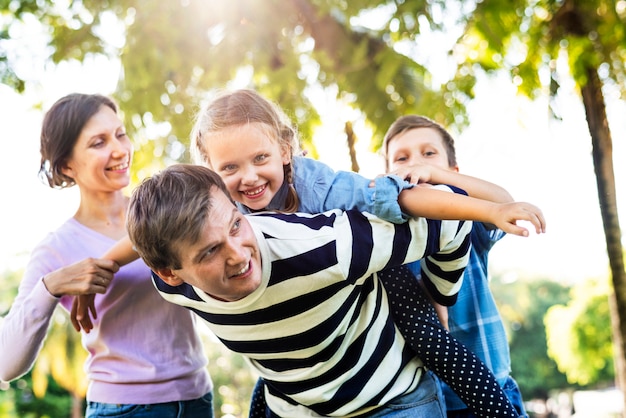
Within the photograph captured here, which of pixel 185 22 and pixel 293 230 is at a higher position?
pixel 185 22

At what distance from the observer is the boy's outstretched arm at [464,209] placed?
1.70m

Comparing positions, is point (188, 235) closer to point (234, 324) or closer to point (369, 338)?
point (234, 324)

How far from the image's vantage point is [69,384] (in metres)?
24.6

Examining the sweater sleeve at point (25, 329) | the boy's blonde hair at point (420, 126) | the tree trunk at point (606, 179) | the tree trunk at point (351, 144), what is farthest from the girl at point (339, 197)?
the tree trunk at point (606, 179)

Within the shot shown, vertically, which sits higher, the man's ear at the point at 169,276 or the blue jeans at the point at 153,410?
the man's ear at the point at 169,276

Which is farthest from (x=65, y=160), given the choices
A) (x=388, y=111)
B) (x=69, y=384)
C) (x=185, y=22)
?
(x=69, y=384)

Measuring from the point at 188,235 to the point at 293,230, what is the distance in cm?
27

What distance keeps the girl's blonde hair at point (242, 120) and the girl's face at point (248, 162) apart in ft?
0.08

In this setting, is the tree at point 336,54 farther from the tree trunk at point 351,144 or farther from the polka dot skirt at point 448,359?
the polka dot skirt at point 448,359

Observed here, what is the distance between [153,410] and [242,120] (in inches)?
42.6

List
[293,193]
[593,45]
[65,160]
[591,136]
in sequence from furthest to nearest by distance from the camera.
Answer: [591,136] < [593,45] < [65,160] < [293,193]

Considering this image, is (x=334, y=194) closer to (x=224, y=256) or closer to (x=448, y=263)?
(x=448, y=263)

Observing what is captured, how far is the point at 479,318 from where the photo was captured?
7.47ft

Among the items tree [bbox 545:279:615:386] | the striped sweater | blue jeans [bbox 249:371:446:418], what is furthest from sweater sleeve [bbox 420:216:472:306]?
tree [bbox 545:279:615:386]
